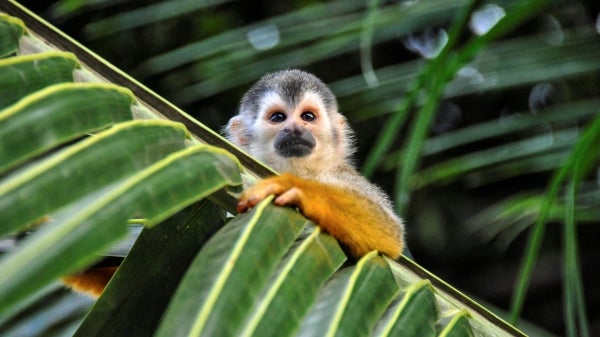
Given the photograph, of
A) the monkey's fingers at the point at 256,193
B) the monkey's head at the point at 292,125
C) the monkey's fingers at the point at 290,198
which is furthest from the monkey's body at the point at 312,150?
the monkey's fingers at the point at 256,193

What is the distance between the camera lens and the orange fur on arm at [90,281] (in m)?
2.52

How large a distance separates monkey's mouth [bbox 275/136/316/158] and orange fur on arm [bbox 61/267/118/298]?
45.7 inches

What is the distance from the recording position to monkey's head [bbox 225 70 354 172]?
373 centimetres

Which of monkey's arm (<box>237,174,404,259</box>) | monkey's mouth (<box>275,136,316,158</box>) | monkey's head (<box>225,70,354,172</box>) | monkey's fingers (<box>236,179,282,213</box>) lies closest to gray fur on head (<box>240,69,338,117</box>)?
monkey's head (<box>225,70,354,172</box>)

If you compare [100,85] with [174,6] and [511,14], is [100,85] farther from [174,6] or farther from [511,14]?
[174,6]

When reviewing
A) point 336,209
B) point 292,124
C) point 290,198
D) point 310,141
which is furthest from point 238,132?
point 290,198

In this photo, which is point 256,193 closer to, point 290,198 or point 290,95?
point 290,198

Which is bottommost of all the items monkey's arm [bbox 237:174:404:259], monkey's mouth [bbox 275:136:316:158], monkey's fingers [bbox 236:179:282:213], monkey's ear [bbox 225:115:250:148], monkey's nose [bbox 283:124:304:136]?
monkey's fingers [bbox 236:179:282:213]

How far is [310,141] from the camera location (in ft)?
12.3

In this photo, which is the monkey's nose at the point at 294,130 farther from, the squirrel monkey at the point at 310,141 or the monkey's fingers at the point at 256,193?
the monkey's fingers at the point at 256,193

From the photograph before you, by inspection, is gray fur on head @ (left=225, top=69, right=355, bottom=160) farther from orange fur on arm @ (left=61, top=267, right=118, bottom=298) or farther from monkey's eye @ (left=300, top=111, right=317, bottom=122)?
orange fur on arm @ (left=61, top=267, right=118, bottom=298)

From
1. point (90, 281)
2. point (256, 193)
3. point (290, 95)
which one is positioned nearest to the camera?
point (256, 193)

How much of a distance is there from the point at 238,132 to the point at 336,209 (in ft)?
7.58

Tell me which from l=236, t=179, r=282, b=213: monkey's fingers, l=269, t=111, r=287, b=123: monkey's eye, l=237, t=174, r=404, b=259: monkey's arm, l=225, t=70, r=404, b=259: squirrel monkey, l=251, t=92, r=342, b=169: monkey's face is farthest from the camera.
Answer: l=269, t=111, r=287, b=123: monkey's eye
